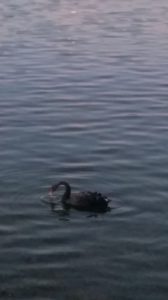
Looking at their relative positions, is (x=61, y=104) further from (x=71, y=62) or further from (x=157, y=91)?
(x=71, y=62)

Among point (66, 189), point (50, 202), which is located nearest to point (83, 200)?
point (66, 189)

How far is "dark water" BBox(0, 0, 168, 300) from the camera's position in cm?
1265

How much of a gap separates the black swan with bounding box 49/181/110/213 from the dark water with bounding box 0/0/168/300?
0.80 ft

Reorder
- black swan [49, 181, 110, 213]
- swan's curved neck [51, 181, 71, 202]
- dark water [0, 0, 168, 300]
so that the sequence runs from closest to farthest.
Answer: dark water [0, 0, 168, 300], black swan [49, 181, 110, 213], swan's curved neck [51, 181, 71, 202]

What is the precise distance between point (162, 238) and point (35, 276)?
277cm

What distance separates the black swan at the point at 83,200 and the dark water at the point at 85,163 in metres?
0.24

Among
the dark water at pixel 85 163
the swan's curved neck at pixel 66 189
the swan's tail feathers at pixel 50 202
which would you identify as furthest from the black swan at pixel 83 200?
the dark water at pixel 85 163

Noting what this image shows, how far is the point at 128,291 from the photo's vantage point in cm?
1202

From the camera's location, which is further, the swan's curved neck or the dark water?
the swan's curved neck

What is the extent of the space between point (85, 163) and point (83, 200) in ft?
10.8

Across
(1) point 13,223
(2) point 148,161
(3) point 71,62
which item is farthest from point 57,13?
(1) point 13,223

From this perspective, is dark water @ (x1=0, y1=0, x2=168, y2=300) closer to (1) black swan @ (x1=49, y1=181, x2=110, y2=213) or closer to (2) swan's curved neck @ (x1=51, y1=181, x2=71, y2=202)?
(1) black swan @ (x1=49, y1=181, x2=110, y2=213)

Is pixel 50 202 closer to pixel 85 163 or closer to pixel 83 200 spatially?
pixel 83 200

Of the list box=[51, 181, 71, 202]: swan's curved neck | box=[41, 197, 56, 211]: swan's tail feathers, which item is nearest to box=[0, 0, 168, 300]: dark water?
box=[41, 197, 56, 211]: swan's tail feathers
